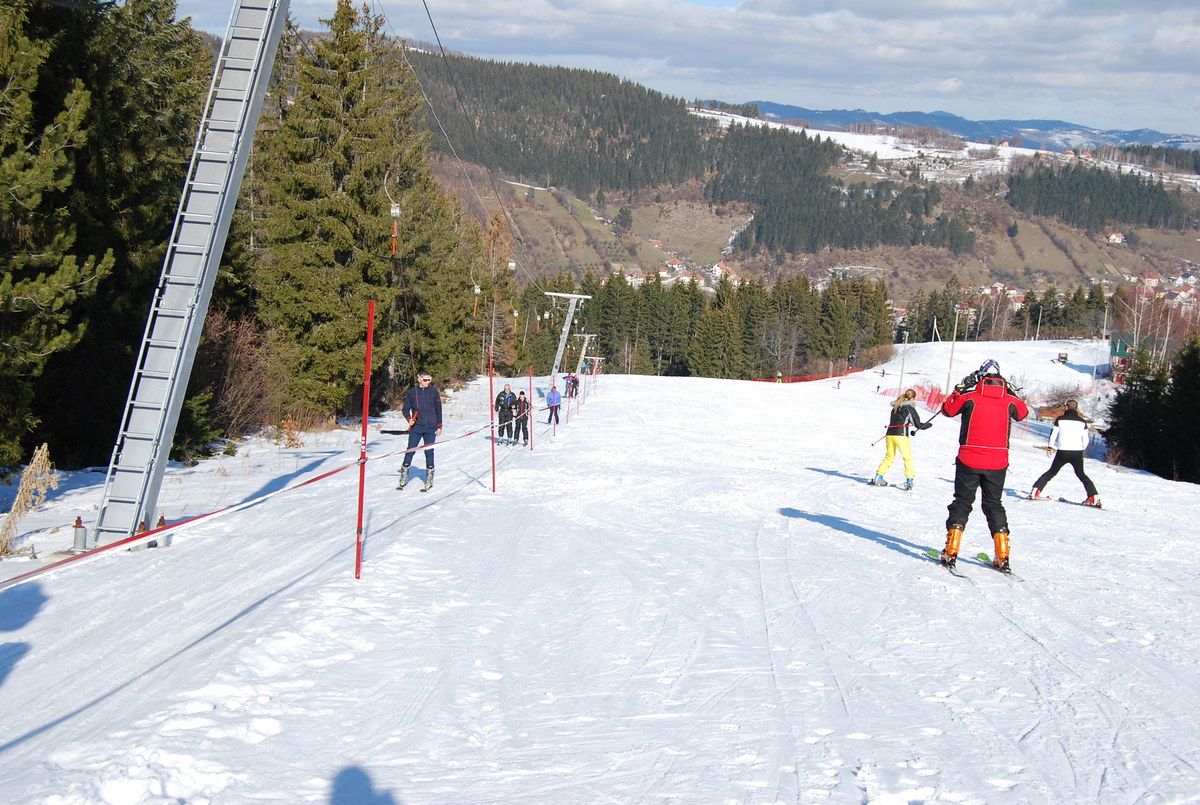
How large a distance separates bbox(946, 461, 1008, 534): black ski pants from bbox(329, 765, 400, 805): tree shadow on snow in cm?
682

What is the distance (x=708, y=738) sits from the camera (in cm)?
510

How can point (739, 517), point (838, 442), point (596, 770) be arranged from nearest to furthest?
point (596, 770) → point (739, 517) → point (838, 442)

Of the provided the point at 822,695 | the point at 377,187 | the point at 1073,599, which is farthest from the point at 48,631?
the point at 377,187

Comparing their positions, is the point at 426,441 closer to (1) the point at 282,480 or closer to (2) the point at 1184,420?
(1) the point at 282,480

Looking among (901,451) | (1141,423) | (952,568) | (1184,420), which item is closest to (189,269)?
(952,568)

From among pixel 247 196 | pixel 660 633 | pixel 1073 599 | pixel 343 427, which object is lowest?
pixel 343 427

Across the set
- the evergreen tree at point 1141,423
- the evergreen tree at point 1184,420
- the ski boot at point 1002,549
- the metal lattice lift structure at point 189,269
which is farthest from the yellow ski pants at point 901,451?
the evergreen tree at point 1141,423

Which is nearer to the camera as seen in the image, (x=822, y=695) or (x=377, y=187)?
(x=822, y=695)

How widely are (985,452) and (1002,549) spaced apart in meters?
1.01

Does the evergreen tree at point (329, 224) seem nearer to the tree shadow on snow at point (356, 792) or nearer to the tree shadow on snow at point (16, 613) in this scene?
the tree shadow on snow at point (16, 613)

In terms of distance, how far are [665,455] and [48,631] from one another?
16064 millimetres

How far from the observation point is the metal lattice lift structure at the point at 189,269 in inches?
370

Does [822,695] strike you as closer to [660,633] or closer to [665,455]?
[660,633]

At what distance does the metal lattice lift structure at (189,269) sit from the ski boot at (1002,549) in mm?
8456
